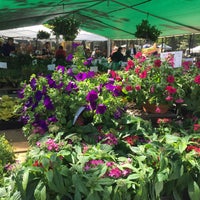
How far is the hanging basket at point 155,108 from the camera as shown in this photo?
91.8 inches

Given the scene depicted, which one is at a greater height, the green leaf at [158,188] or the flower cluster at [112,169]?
the flower cluster at [112,169]

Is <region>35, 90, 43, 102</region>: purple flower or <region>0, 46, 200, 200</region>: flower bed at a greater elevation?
<region>35, 90, 43, 102</region>: purple flower

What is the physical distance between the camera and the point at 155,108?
2.36 meters

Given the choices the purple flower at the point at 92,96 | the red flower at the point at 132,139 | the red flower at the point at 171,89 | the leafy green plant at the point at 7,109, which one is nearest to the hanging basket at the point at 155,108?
the red flower at the point at 171,89

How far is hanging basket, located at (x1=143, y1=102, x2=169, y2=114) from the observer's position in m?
2.33

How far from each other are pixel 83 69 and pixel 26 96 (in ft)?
1.90

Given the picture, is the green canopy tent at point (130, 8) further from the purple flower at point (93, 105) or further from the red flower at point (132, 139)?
the red flower at point (132, 139)

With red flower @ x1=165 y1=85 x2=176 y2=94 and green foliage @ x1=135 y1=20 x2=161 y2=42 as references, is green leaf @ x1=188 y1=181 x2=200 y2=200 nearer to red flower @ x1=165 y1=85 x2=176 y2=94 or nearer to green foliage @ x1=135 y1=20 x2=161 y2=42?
red flower @ x1=165 y1=85 x2=176 y2=94

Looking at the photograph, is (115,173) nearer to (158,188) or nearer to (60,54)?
(158,188)

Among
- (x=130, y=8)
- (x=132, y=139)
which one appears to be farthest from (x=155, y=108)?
(x=130, y=8)

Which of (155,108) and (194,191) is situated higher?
(155,108)

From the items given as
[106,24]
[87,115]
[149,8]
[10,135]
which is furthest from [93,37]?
[87,115]

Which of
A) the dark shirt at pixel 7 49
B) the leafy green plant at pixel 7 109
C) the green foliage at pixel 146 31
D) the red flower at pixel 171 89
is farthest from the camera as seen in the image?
the dark shirt at pixel 7 49

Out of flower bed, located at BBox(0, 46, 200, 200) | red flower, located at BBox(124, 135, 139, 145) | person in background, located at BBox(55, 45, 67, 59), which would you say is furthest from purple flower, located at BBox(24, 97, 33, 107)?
person in background, located at BBox(55, 45, 67, 59)
